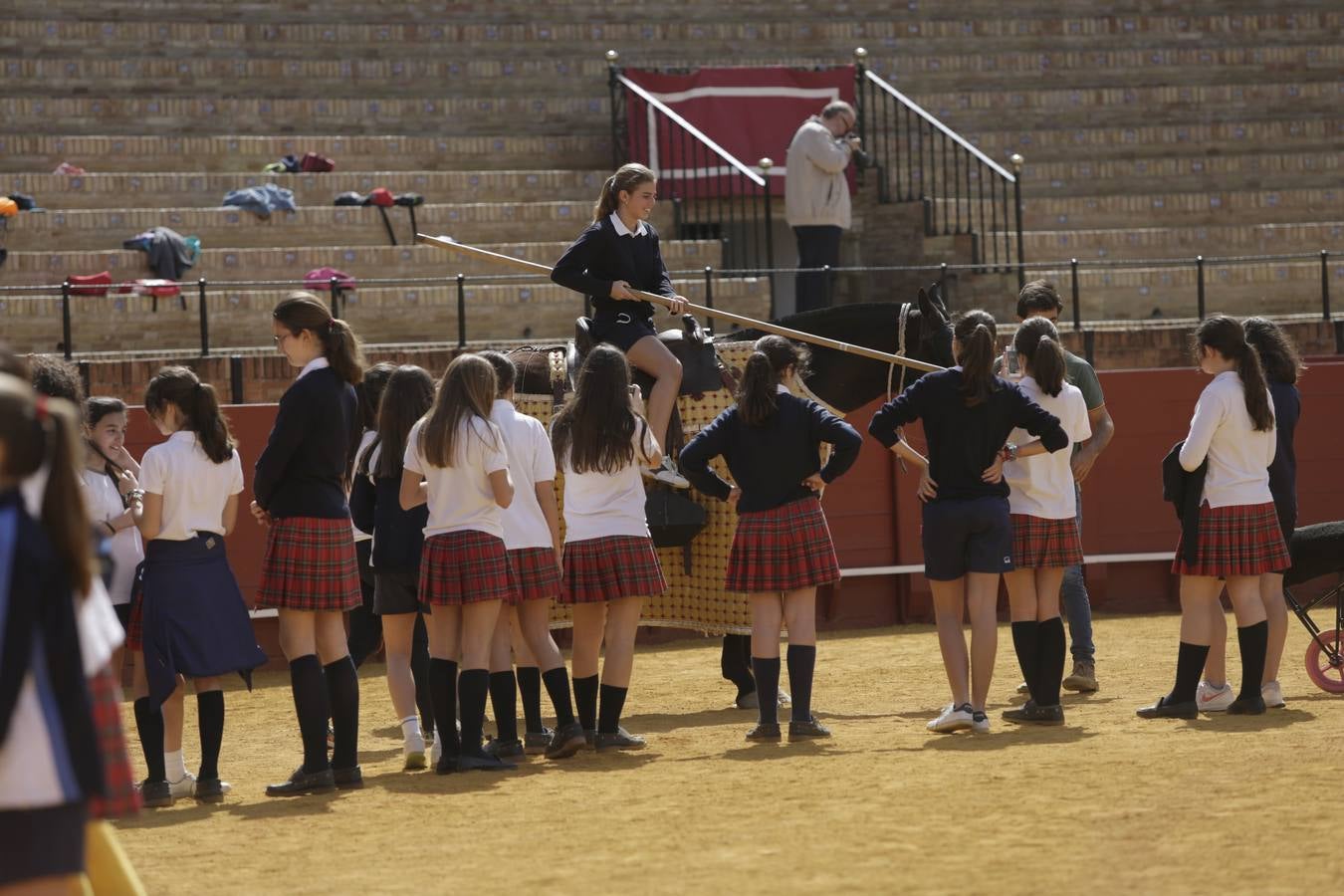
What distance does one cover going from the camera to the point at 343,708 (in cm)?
603

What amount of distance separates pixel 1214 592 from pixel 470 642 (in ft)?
8.75

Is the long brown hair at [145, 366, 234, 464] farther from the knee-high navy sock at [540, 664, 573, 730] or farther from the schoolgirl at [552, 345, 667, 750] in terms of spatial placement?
the knee-high navy sock at [540, 664, 573, 730]

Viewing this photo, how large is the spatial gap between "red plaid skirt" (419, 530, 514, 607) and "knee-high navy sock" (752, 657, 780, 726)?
109 cm

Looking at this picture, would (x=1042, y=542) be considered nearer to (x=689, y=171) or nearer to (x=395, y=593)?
(x=395, y=593)

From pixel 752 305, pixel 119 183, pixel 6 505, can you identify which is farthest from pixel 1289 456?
pixel 119 183

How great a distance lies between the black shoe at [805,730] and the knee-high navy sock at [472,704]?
3.63 feet

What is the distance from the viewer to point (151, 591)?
587cm

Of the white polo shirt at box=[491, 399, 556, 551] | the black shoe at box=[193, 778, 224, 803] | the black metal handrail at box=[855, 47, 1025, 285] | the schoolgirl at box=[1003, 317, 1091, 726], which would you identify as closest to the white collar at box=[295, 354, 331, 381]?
the white polo shirt at box=[491, 399, 556, 551]

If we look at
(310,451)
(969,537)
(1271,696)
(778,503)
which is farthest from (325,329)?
(1271,696)

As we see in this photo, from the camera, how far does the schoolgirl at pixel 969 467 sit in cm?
643

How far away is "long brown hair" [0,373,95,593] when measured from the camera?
297 centimetres

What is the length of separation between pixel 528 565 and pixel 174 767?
1.32 metres

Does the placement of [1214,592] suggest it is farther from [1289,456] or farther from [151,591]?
[151,591]

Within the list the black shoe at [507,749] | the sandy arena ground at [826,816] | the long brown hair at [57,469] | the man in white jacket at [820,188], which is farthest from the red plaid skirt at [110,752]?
the man in white jacket at [820,188]
